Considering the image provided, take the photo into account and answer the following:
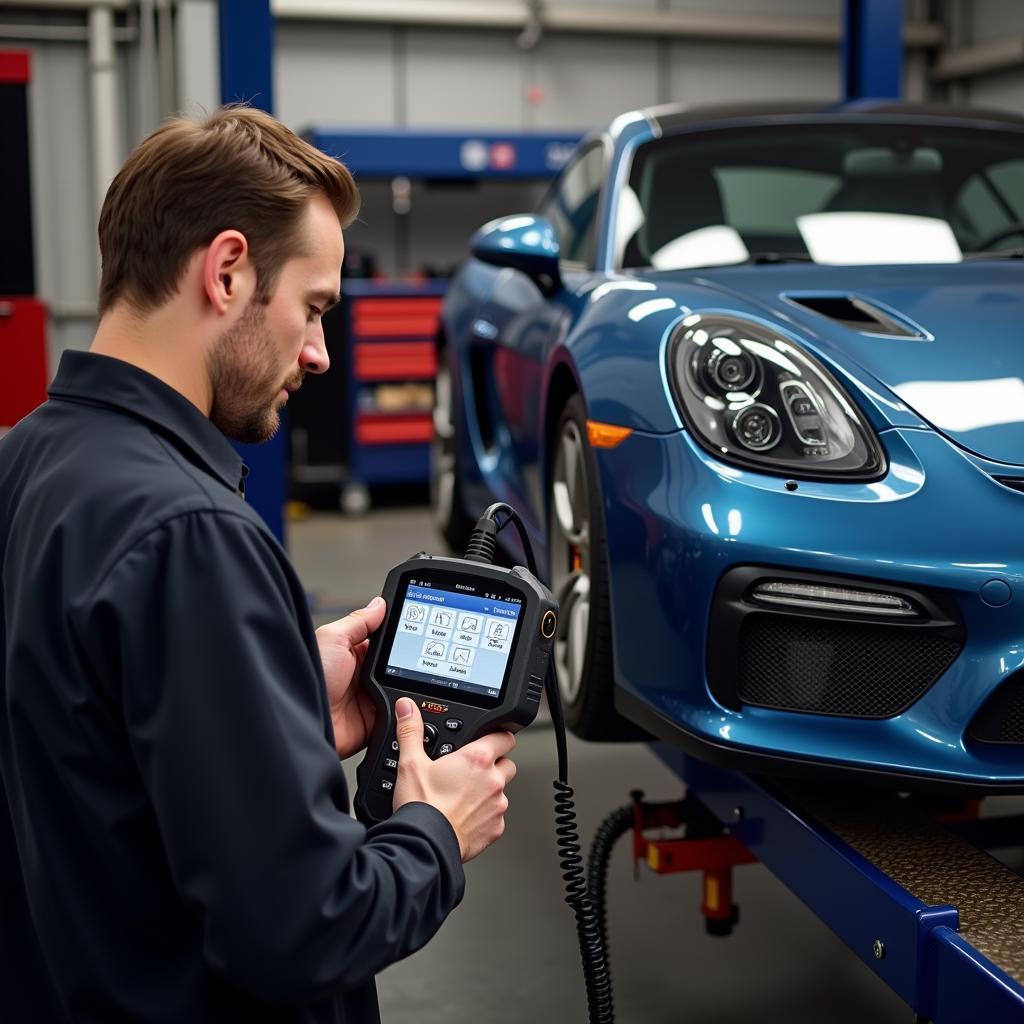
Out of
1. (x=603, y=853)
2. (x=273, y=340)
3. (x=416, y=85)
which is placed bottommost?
(x=603, y=853)

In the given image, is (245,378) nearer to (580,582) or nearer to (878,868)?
(878,868)

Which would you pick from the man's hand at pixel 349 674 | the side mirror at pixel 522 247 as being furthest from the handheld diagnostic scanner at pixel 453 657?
the side mirror at pixel 522 247

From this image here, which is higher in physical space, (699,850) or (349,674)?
(349,674)

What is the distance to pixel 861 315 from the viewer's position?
1978mm

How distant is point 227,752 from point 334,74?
8497mm

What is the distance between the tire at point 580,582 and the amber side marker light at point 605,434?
3 cm

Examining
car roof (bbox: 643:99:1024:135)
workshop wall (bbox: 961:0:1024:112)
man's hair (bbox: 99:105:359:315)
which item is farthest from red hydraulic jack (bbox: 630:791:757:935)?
workshop wall (bbox: 961:0:1024:112)

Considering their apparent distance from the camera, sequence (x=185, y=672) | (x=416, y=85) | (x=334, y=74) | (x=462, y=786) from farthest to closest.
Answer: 1. (x=416, y=85)
2. (x=334, y=74)
3. (x=462, y=786)
4. (x=185, y=672)

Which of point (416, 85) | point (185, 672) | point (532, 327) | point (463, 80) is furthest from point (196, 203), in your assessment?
point (463, 80)

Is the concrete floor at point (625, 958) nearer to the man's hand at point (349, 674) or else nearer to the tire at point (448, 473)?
the man's hand at point (349, 674)

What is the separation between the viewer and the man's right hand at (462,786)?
1036 millimetres

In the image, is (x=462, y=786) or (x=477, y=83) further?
(x=477, y=83)

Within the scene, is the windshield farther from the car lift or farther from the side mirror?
the car lift

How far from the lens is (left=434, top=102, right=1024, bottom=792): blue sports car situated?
5.26 ft
